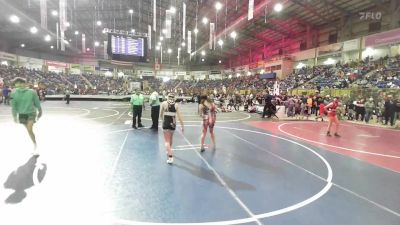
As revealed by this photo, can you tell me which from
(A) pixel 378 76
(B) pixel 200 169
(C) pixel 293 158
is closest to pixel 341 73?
(A) pixel 378 76

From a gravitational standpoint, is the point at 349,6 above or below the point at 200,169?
above

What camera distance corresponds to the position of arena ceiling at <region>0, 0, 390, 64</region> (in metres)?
29.9

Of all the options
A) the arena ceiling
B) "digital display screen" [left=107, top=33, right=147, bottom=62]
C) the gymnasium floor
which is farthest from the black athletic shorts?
the arena ceiling

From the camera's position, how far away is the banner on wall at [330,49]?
111 feet

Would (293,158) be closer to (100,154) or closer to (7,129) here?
(100,154)

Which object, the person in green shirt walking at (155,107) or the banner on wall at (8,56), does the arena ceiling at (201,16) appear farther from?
the person in green shirt walking at (155,107)

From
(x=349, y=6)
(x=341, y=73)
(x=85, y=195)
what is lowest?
(x=85, y=195)

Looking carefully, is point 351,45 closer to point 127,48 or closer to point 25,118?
point 127,48

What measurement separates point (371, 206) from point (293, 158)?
3192 millimetres

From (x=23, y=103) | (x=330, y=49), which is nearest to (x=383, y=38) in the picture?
(x=330, y=49)

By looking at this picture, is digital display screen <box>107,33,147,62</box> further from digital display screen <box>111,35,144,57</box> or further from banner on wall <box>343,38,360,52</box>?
banner on wall <box>343,38,360,52</box>

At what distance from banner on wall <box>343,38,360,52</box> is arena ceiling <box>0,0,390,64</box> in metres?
3.24

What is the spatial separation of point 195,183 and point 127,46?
18.5 meters

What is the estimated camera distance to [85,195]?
4789mm
